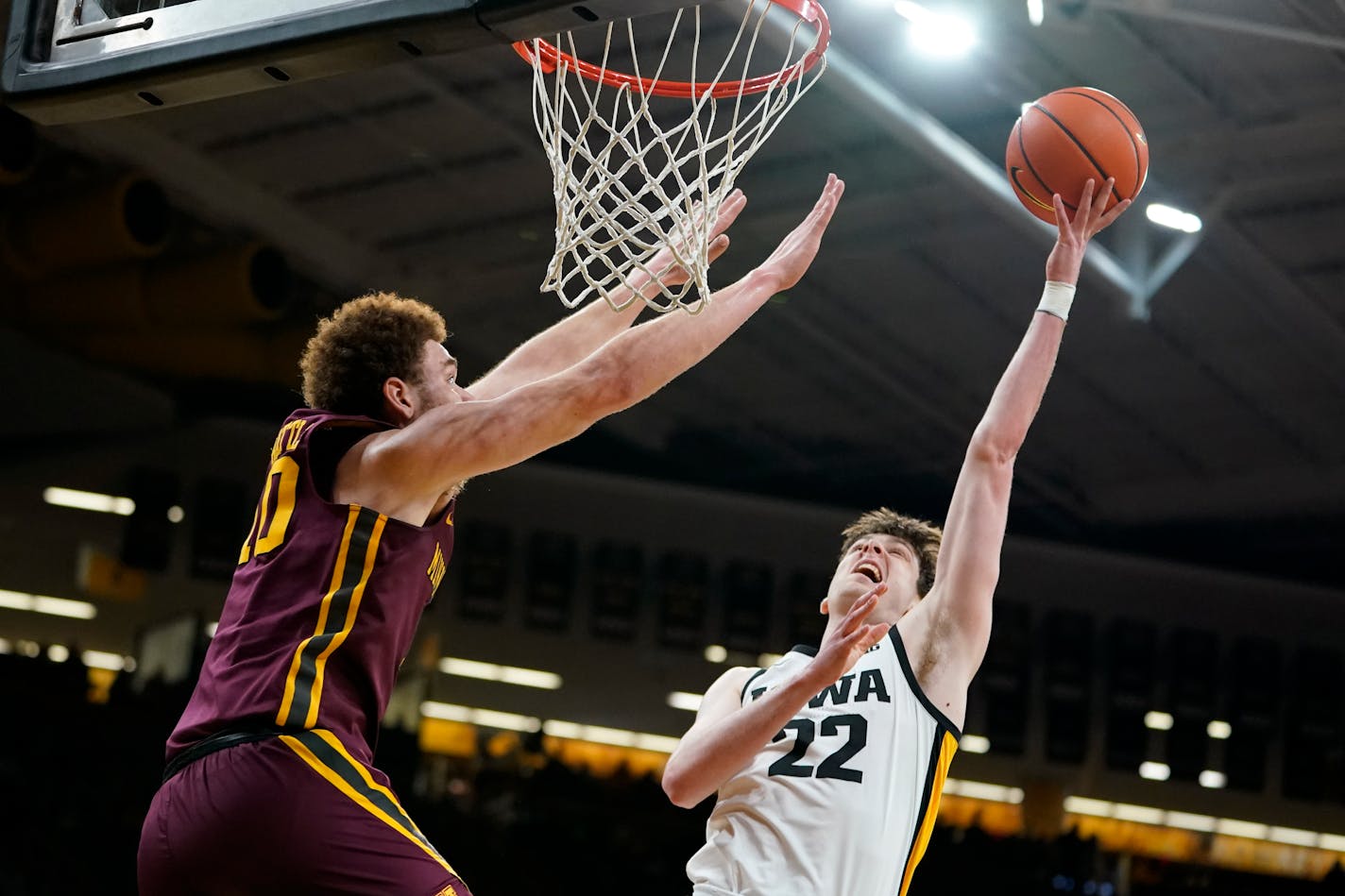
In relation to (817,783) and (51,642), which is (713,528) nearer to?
(51,642)

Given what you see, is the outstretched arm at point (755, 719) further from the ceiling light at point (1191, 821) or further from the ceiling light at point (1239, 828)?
the ceiling light at point (1239, 828)

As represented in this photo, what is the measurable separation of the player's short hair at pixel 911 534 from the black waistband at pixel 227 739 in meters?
1.83

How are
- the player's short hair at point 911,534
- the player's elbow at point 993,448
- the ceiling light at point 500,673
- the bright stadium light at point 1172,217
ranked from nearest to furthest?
the player's elbow at point 993,448 → the player's short hair at point 911,534 → the bright stadium light at point 1172,217 → the ceiling light at point 500,673

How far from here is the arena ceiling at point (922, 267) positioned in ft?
28.0

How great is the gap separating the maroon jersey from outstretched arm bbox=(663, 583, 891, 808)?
820mm

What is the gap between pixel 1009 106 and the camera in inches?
351

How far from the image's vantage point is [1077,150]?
4.03 meters

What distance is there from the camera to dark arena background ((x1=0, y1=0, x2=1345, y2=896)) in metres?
9.16

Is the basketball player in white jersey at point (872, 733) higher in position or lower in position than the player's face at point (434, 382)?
lower

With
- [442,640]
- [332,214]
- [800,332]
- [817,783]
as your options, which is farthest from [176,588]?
[817,783]

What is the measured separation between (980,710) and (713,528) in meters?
2.99

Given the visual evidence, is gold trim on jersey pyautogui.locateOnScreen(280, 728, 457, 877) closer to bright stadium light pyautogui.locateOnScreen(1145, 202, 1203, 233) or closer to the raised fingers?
the raised fingers

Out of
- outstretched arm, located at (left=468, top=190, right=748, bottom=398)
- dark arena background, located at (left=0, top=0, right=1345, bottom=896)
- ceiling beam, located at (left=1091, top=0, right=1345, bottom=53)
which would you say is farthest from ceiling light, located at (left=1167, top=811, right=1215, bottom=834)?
outstretched arm, located at (left=468, top=190, right=748, bottom=398)

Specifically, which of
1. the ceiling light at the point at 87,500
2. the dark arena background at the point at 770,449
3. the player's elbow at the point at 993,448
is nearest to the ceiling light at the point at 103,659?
the dark arena background at the point at 770,449
